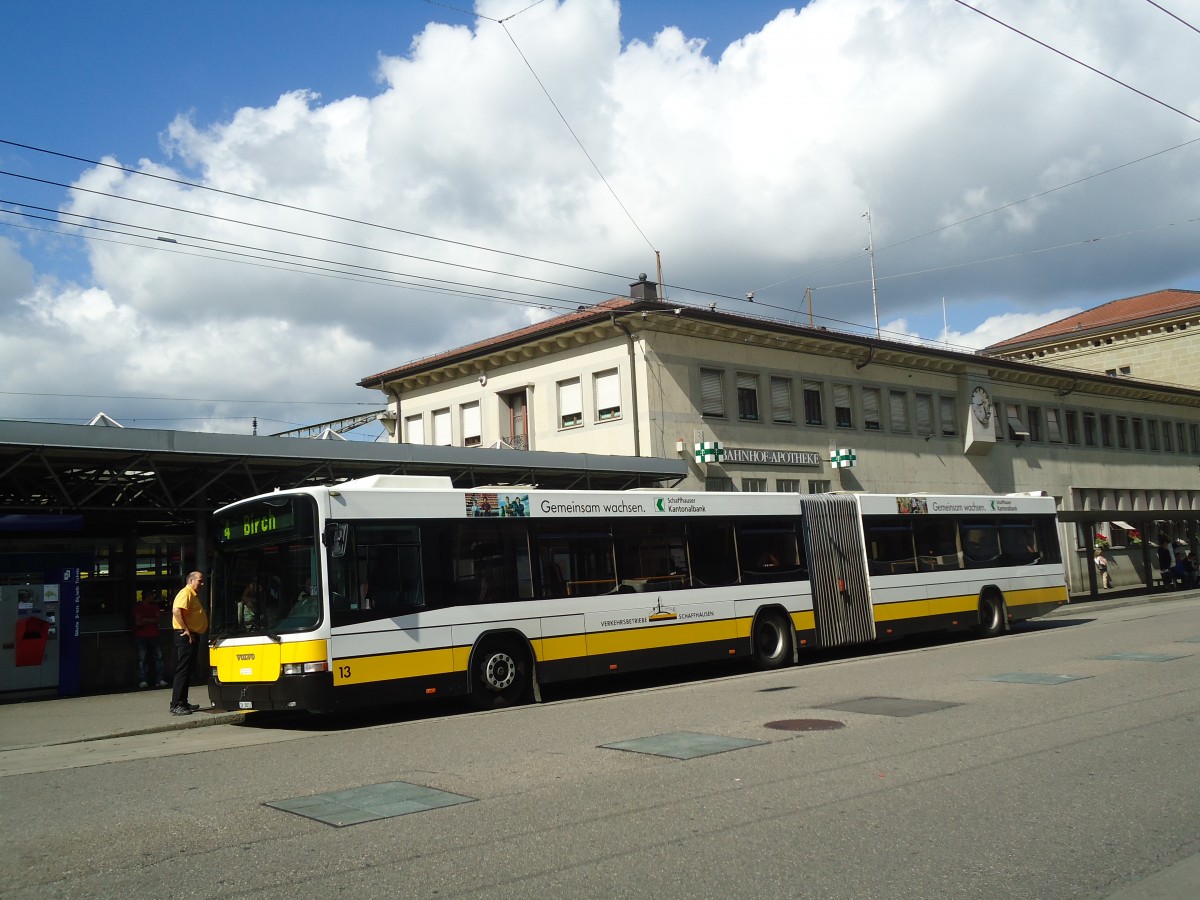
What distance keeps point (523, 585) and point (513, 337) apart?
19271 millimetres

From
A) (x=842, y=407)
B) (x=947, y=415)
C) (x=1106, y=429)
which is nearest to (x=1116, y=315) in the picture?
(x=1106, y=429)

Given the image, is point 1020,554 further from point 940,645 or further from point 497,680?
point 497,680

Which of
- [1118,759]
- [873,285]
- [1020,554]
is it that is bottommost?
[1118,759]

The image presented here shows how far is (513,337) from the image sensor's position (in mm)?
33688

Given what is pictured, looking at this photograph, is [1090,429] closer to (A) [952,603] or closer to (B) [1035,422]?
(B) [1035,422]

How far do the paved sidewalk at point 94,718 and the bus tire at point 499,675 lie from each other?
3394 millimetres

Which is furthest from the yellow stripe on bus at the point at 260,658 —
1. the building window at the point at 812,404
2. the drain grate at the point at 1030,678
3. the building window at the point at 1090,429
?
the building window at the point at 1090,429

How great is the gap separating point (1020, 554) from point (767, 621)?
9.02 metres

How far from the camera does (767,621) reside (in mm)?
19047

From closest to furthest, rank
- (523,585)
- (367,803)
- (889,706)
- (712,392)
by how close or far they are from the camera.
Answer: (367,803)
(889,706)
(523,585)
(712,392)

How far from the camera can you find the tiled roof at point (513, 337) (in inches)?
1244

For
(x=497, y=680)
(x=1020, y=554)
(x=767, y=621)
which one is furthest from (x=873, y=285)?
(x=497, y=680)

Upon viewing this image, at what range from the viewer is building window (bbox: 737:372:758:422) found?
1273 inches

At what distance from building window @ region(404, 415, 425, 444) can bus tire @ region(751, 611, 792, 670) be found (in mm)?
20491
